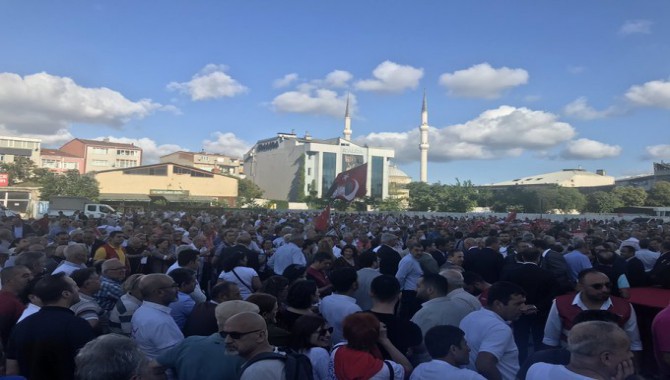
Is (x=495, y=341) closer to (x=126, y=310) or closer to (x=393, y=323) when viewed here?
(x=393, y=323)

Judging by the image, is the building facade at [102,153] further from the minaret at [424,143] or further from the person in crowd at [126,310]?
the person in crowd at [126,310]

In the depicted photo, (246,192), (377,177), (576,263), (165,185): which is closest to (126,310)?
(576,263)

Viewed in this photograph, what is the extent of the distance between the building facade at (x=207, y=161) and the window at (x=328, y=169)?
2075 cm

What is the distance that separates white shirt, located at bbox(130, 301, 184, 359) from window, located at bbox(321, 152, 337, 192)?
278ft

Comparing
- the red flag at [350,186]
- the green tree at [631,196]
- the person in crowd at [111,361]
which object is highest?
the green tree at [631,196]

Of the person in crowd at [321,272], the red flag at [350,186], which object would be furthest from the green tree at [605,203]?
the person in crowd at [321,272]

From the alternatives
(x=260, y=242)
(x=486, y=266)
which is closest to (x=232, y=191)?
(x=260, y=242)

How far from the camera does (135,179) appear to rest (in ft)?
219

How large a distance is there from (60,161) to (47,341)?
95.7 m

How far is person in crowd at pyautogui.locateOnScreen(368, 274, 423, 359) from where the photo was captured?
11.8 feet

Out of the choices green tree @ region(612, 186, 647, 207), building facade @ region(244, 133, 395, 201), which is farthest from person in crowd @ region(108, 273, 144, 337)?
building facade @ region(244, 133, 395, 201)

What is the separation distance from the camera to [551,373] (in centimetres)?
256

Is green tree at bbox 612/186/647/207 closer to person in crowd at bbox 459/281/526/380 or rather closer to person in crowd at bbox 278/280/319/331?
person in crowd at bbox 459/281/526/380

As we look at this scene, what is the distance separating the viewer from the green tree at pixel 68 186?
56906mm
